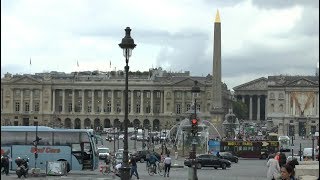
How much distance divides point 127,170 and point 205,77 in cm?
14718

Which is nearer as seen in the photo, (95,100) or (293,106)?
(293,106)

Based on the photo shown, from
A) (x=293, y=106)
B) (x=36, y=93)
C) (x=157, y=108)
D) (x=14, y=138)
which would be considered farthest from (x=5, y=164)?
(x=293, y=106)

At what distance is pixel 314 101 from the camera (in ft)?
500

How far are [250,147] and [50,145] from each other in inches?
1359

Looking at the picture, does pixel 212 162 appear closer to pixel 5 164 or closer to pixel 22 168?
pixel 5 164

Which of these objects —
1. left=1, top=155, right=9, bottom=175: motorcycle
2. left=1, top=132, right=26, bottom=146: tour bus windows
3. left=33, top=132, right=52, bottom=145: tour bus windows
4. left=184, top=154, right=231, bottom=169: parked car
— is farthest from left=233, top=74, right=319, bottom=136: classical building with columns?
left=1, top=155, right=9, bottom=175: motorcycle

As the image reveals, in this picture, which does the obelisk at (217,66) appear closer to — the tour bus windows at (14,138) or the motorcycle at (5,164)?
the tour bus windows at (14,138)

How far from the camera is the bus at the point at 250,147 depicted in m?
67.1

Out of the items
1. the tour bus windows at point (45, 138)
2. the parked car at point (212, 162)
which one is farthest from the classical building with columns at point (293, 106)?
the tour bus windows at point (45, 138)

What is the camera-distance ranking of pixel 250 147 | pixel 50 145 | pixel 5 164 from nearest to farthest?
pixel 5 164 → pixel 50 145 → pixel 250 147

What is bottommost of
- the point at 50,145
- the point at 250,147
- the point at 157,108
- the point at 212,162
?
the point at 212,162

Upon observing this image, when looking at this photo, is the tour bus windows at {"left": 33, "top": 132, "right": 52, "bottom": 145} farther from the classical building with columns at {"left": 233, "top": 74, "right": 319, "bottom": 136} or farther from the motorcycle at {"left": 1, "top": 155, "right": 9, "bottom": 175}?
the classical building with columns at {"left": 233, "top": 74, "right": 319, "bottom": 136}

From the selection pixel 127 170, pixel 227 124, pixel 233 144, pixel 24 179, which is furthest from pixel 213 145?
pixel 127 170

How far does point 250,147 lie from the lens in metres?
68.7
